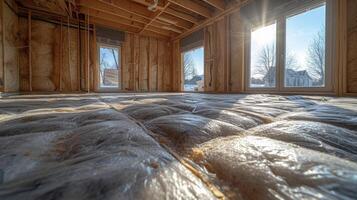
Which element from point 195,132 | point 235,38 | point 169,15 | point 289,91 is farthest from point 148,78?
point 195,132

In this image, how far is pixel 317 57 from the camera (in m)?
2.76

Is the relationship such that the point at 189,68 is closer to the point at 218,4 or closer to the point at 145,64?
the point at 145,64

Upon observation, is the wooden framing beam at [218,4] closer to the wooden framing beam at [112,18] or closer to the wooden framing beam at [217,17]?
the wooden framing beam at [217,17]

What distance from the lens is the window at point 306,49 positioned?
106 inches

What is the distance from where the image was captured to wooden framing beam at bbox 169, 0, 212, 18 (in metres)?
3.80

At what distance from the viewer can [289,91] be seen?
3.04 metres

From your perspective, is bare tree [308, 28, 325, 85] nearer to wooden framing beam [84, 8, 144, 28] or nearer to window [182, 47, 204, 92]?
window [182, 47, 204, 92]

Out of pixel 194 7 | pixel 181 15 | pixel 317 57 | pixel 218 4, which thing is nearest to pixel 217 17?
pixel 218 4

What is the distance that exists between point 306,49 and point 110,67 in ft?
16.1

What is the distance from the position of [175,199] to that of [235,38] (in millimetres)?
4271

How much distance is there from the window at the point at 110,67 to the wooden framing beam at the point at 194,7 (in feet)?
8.09

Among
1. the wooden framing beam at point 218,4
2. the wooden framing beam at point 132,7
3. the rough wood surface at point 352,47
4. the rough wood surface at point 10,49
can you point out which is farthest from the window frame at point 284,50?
the rough wood surface at point 10,49

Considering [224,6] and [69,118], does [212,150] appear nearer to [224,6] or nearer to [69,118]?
[69,118]

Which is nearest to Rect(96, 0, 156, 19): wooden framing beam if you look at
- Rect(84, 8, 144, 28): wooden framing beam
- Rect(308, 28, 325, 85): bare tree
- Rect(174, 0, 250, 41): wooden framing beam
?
Rect(84, 8, 144, 28): wooden framing beam
